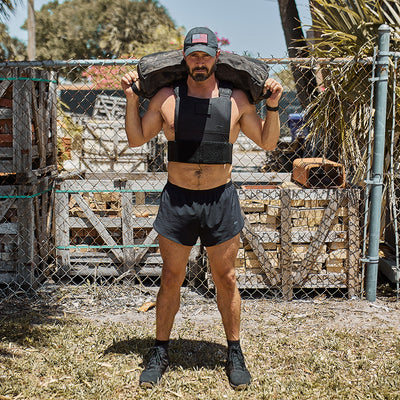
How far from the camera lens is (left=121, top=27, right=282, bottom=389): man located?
127 inches

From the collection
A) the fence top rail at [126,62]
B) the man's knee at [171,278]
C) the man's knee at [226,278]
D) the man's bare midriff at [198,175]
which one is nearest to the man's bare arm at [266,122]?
the man's bare midriff at [198,175]

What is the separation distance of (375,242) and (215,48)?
2.58 metres

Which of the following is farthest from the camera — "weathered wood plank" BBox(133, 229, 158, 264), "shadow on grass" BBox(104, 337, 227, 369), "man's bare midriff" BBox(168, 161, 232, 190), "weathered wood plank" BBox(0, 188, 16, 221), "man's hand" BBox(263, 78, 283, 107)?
"weathered wood plank" BBox(133, 229, 158, 264)

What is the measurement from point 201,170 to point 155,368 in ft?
4.45

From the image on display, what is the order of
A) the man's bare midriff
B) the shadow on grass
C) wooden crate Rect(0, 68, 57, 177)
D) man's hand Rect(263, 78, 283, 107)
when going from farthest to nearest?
1. wooden crate Rect(0, 68, 57, 177)
2. the shadow on grass
3. the man's bare midriff
4. man's hand Rect(263, 78, 283, 107)

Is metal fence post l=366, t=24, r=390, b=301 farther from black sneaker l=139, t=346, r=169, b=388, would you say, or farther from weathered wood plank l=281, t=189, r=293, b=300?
black sneaker l=139, t=346, r=169, b=388

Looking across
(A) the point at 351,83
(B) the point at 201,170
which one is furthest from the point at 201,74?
(A) the point at 351,83

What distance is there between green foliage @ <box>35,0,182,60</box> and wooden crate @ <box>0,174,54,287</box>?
111ft

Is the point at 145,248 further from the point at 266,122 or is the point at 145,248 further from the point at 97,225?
the point at 266,122

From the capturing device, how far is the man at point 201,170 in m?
3.23

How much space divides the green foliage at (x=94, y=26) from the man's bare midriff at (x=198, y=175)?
35.5 meters

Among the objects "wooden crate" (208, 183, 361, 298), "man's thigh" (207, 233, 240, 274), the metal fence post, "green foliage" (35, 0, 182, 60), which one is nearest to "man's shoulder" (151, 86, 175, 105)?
"man's thigh" (207, 233, 240, 274)

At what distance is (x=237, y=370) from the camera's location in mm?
3406

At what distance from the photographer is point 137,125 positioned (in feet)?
10.7
